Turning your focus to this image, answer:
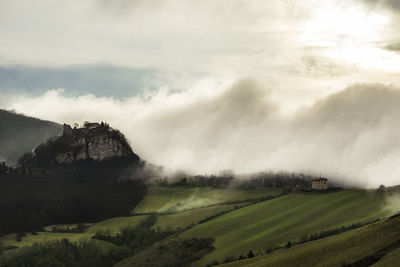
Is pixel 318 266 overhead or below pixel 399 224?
below

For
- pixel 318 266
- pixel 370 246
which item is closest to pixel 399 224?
pixel 370 246

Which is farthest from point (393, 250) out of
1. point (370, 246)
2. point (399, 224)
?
point (399, 224)

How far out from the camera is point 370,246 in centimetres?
18362

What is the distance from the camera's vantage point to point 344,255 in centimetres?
18650

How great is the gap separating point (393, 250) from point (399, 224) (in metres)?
28.4

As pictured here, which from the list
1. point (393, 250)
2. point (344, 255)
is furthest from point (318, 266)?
point (393, 250)

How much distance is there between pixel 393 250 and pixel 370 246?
13.9 m

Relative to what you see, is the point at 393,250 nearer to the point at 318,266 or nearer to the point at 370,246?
the point at 370,246

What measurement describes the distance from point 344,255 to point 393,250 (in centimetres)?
2059

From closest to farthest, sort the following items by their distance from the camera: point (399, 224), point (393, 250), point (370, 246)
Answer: point (393, 250), point (370, 246), point (399, 224)

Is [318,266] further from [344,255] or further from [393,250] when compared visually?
[393,250]

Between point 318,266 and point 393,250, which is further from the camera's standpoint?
point 318,266

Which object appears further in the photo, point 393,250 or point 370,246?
point 370,246

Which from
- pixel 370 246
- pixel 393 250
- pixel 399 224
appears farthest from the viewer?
pixel 399 224
